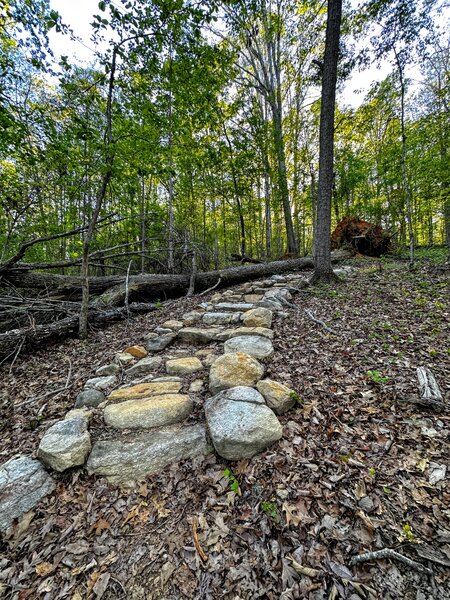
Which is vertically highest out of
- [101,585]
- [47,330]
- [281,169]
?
[281,169]

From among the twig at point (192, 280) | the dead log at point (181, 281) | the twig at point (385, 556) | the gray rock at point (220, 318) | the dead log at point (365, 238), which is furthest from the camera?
the dead log at point (365, 238)

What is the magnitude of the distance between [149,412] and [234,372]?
855mm

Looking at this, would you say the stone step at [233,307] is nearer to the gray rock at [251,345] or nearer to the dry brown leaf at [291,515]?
the gray rock at [251,345]

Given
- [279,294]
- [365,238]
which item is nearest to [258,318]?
[279,294]

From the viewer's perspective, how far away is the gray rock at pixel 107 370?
9.27ft

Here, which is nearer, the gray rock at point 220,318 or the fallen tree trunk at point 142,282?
the gray rock at point 220,318

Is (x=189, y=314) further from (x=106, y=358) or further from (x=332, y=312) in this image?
(x=332, y=312)

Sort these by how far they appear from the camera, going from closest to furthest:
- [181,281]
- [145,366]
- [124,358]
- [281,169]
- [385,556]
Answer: [385,556] < [145,366] < [124,358] < [181,281] < [281,169]

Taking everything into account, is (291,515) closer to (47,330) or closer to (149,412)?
(149,412)

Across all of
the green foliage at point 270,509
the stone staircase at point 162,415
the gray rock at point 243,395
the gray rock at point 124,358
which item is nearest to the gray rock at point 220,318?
the stone staircase at point 162,415

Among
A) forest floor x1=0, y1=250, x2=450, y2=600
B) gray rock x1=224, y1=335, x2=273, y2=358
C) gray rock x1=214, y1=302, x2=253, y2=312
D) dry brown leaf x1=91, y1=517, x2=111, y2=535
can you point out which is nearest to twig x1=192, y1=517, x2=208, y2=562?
forest floor x1=0, y1=250, x2=450, y2=600

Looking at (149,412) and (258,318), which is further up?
(258,318)

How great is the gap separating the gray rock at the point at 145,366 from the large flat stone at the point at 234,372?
2.95 ft

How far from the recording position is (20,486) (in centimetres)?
→ 158
